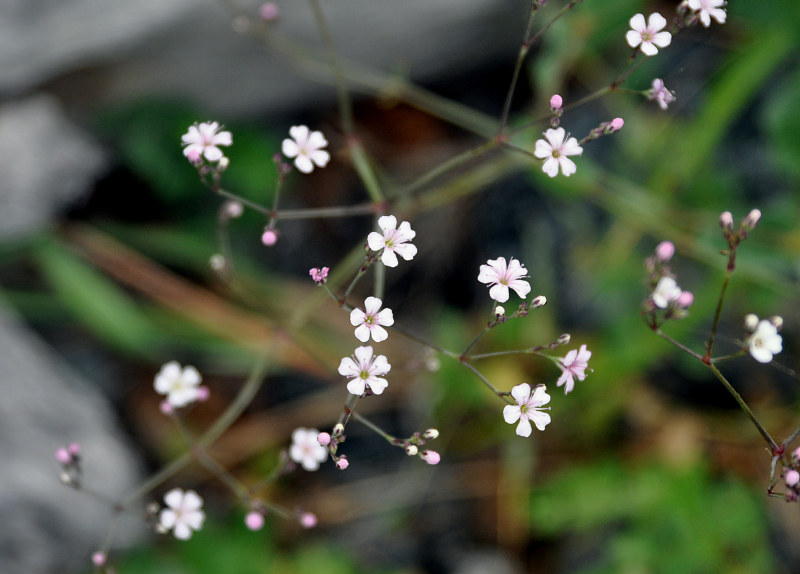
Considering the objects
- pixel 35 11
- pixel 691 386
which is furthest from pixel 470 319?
pixel 35 11

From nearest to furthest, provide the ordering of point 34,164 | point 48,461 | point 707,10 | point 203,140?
point 707,10
point 203,140
point 48,461
point 34,164

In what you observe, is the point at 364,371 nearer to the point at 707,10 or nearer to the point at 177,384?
the point at 177,384

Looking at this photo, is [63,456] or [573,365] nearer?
[573,365]

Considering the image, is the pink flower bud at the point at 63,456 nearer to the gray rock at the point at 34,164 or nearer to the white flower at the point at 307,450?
the white flower at the point at 307,450

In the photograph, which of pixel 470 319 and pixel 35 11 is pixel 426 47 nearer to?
pixel 470 319

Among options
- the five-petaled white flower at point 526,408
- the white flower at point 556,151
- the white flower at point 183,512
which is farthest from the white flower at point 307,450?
the white flower at point 556,151

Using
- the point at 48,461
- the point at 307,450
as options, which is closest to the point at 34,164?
the point at 48,461
